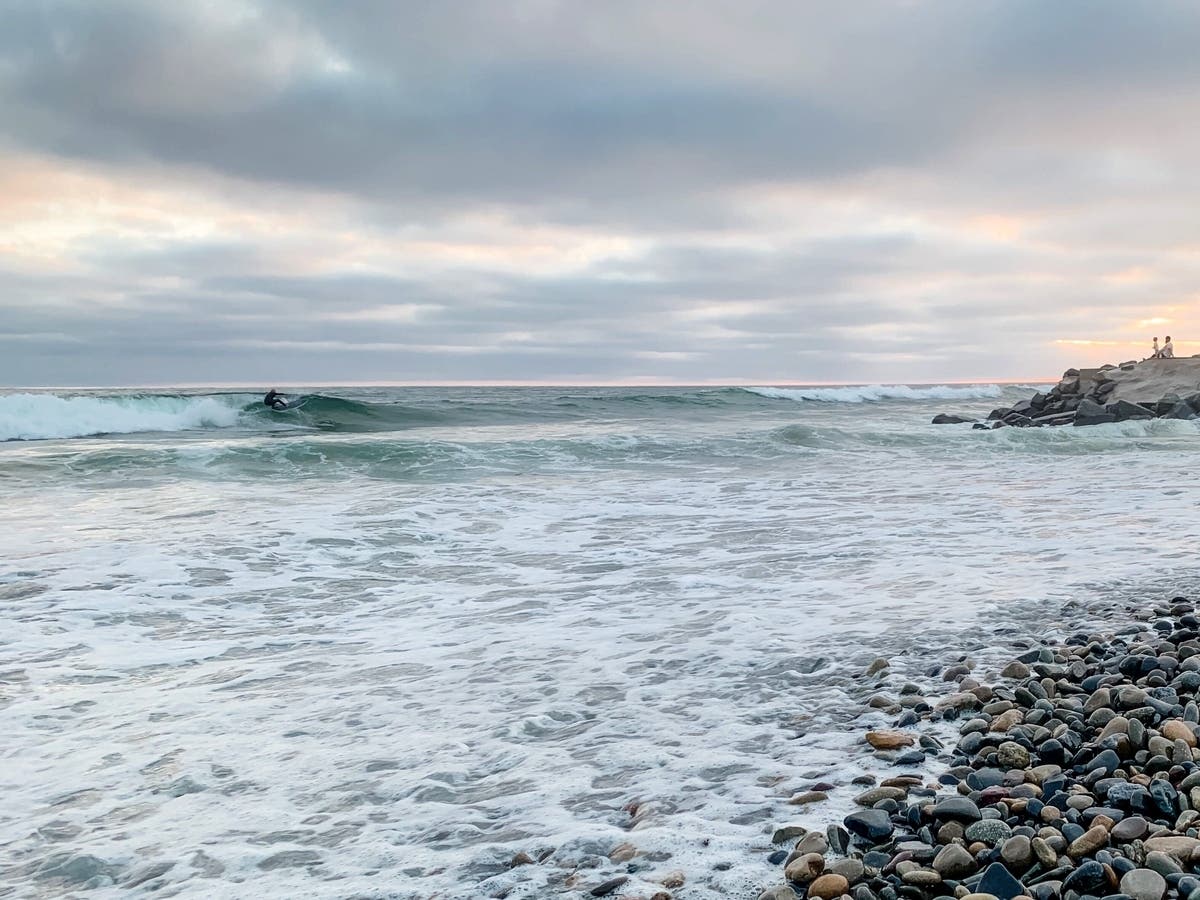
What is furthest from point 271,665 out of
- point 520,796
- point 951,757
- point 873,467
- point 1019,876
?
point 873,467

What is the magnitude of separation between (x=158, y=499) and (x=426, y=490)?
3.41m

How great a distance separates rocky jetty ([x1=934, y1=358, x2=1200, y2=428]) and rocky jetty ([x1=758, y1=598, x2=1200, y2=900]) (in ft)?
74.8

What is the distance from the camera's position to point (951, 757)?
9.62 ft

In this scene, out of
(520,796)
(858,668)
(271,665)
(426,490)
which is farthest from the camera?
(426,490)

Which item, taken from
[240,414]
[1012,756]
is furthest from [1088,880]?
[240,414]

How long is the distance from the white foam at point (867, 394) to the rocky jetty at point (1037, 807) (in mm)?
45455

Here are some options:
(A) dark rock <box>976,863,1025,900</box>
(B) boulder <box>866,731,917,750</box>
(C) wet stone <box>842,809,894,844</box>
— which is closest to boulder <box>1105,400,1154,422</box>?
(B) boulder <box>866,731,917,750</box>

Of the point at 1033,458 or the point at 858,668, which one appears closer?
the point at 858,668

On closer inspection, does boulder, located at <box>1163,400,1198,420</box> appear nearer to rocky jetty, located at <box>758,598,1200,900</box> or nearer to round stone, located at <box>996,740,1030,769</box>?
rocky jetty, located at <box>758,598,1200,900</box>

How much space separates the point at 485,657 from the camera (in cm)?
457

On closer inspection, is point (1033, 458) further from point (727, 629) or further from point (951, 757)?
point (951, 757)

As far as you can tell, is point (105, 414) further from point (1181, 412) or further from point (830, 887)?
point (1181, 412)

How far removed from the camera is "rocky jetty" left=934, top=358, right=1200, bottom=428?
23.0m

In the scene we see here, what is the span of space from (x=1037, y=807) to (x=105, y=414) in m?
26.8
